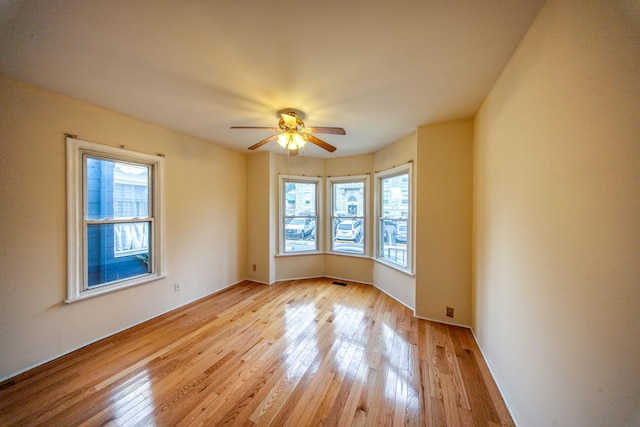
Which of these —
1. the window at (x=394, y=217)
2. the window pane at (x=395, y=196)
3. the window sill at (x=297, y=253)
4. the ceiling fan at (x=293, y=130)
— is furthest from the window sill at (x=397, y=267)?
the ceiling fan at (x=293, y=130)

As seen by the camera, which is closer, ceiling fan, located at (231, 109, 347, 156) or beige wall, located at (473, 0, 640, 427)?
beige wall, located at (473, 0, 640, 427)

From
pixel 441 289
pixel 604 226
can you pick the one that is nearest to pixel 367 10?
pixel 604 226

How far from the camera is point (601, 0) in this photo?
803mm

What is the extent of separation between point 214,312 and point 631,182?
3.69 meters

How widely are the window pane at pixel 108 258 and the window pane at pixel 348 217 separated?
311 cm

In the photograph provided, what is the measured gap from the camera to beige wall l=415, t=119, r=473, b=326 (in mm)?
2570

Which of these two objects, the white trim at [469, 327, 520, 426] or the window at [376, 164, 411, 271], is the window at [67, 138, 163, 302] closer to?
the window at [376, 164, 411, 271]

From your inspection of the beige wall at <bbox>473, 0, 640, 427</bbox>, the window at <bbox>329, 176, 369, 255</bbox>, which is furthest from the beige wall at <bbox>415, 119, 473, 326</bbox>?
the window at <bbox>329, 176, 369, 255</bbox>

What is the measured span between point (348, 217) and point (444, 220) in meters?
1.91

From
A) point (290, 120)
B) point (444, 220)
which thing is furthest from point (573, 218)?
point (290, 120)

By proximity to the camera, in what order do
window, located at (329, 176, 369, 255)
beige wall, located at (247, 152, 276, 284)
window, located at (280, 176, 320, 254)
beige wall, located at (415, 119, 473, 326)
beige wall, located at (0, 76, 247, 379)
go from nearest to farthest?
1. beige wall, located at (0, 76, 247, 379)
2. beige wall, located at (415, 119, 473, 326)
3. beige wall, located at (247, 152, 276, 284)
4. window, located at (329, 176, 369, 255)
5. window, located at (280, 176, 320, 254)

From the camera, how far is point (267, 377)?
6.00ft

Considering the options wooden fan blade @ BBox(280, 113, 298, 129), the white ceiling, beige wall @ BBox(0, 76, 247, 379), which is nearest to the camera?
the white ceiling

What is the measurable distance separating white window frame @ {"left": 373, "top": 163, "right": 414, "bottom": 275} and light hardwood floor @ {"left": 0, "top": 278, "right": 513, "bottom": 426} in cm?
84
